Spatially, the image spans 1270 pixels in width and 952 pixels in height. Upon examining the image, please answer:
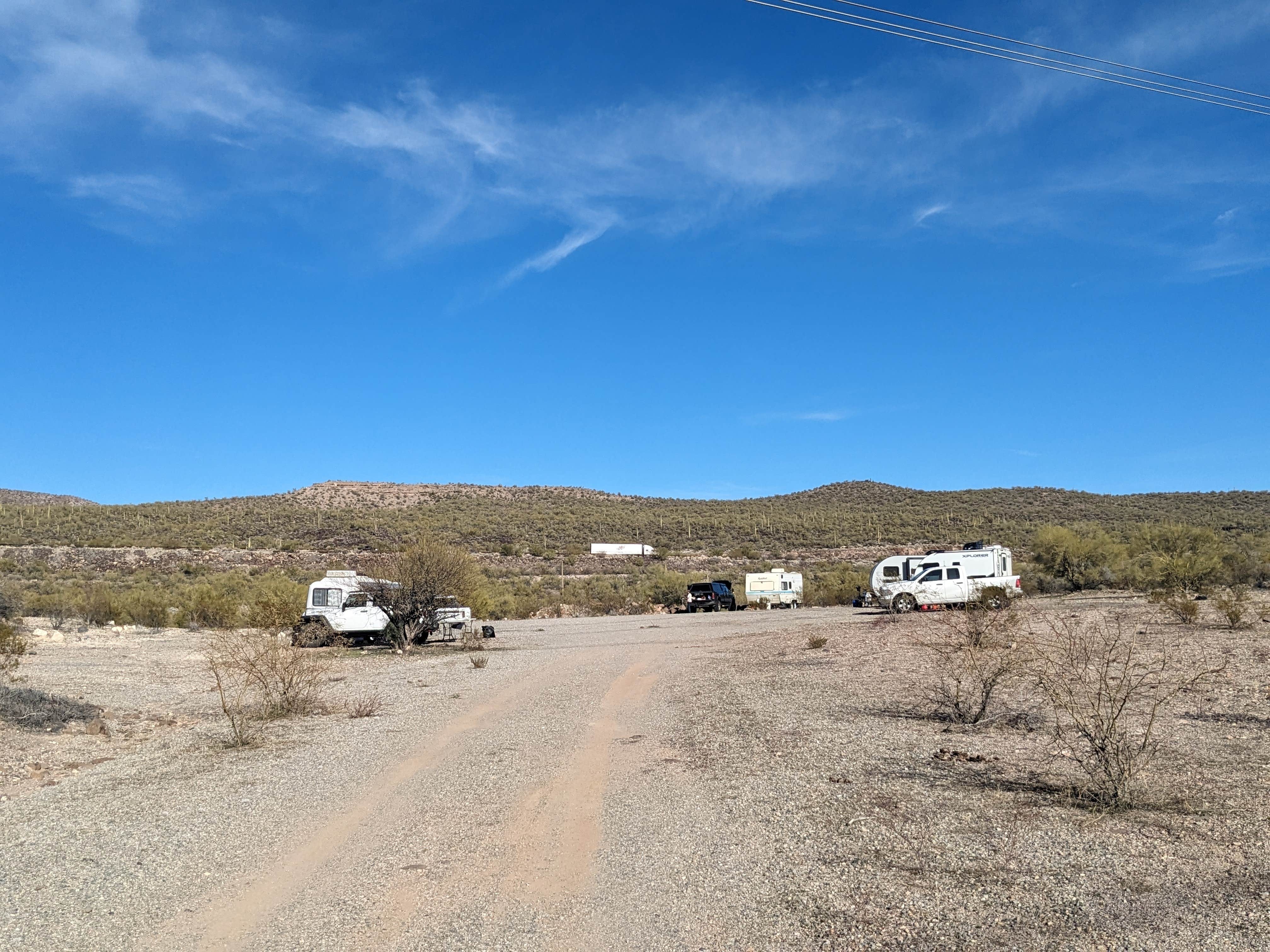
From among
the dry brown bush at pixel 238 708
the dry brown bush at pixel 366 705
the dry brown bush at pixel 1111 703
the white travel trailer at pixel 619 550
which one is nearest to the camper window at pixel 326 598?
the dry brown bush at pixel 238 708

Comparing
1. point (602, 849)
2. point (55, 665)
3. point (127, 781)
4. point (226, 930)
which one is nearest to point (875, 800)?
point (602, 849)

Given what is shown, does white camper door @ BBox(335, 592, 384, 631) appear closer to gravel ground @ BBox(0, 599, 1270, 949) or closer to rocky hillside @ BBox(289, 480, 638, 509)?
gravel ground @ BBox(0, 599, 1270, 949)

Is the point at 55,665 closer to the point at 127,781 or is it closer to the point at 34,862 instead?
the point at 127,781

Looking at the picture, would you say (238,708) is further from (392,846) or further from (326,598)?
(326,598)

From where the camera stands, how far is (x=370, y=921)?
5.79 meters

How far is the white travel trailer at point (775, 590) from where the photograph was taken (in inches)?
2068

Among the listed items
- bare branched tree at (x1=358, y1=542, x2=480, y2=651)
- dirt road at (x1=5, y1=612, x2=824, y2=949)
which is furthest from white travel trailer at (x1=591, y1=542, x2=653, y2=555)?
dirt road at (x1=5, y1=612, x2=824, y2=949)

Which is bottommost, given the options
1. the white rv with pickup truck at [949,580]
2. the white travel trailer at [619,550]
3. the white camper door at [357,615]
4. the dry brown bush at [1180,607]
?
the white camper door at [357,615]

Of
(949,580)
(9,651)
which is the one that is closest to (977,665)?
(9,651)

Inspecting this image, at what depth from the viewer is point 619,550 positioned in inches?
3078

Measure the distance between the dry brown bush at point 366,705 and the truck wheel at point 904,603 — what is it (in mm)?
23482

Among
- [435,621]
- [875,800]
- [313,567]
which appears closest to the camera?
[875,800]

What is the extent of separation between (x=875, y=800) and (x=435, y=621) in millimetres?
21999

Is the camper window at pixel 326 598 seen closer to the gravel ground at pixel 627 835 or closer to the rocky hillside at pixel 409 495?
the gravel ground at pixel 627 835
